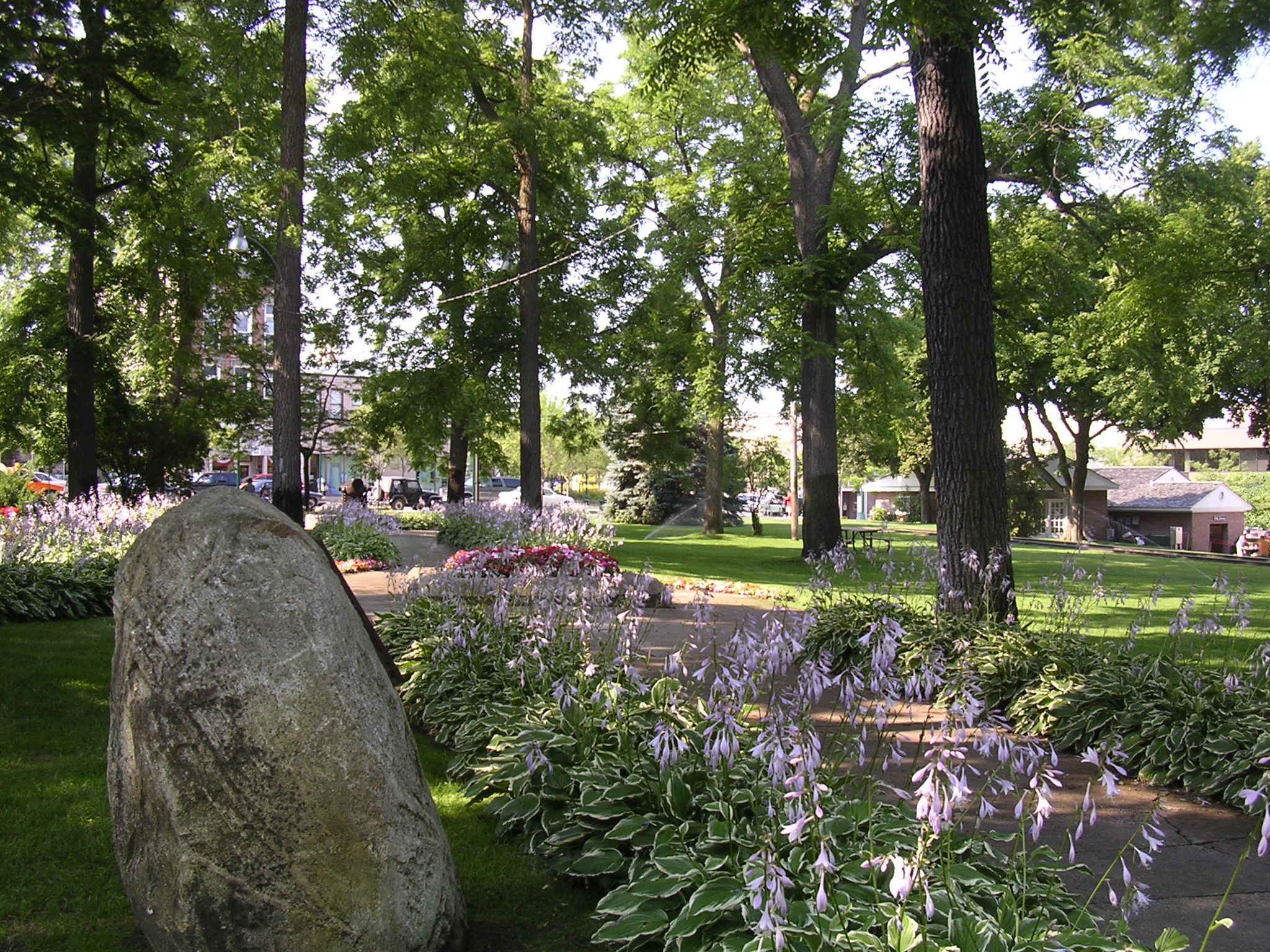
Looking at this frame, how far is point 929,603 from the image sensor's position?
10.8m

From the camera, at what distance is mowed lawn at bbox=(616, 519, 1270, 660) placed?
27.6 ft

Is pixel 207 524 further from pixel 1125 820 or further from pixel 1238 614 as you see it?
pixel 1238 614

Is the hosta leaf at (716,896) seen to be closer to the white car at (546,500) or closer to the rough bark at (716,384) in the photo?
the white car at (546,500)

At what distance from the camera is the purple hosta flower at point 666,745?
327 cm

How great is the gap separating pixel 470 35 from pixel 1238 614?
16902 mm

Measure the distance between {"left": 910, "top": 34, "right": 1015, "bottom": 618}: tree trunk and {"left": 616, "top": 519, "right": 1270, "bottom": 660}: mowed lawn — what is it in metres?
0.56

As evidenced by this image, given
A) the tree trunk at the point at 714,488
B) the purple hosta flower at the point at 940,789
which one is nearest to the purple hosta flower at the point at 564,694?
the purple hosta flower at the point at 940,789

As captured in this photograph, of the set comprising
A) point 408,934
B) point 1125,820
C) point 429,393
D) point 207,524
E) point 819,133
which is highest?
point 819,133

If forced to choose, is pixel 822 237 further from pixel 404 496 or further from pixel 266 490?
pixel 404 496

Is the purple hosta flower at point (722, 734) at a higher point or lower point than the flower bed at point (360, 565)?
higher

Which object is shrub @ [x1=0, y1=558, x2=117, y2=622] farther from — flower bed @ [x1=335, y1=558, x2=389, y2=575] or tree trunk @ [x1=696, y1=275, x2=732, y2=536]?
tree trunk @ [x1=696, y1=275, x2=732, y2=536]

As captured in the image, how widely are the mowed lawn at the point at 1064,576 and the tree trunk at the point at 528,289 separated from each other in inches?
119

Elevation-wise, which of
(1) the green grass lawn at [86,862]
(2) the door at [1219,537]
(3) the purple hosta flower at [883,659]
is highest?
(3) the purple hosta flower at [883,659]

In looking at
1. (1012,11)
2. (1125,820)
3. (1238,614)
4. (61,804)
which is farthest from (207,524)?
(1012,11)
